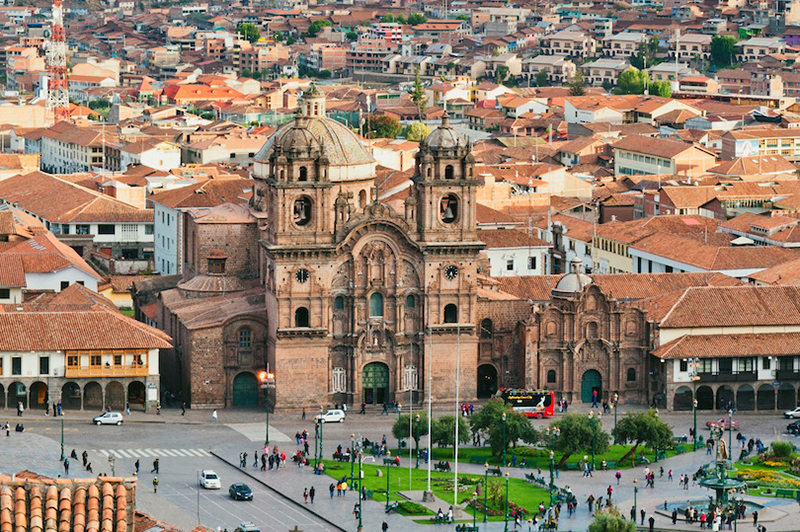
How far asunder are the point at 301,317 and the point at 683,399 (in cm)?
2275

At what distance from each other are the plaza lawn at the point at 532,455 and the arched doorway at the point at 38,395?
817 inches

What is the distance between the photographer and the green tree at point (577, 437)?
422 ft

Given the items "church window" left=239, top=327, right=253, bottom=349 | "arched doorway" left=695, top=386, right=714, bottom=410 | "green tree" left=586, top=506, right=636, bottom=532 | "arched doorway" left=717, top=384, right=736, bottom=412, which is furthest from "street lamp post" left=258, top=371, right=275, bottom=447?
"green tree" left=586, top=506, right=636, bottom=532

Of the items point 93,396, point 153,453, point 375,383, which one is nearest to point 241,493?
point 153,453

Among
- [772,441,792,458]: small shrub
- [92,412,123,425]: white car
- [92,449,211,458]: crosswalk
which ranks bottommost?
[92,412,123,425]: white car

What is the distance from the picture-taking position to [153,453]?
130m

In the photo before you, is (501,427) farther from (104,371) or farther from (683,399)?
(104,371)

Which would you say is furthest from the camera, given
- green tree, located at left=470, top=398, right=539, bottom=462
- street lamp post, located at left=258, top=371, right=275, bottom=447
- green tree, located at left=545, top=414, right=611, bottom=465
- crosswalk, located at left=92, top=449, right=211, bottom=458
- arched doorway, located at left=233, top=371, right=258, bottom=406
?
arched doorway, located at left=233, top=371, right=258, bottom=406

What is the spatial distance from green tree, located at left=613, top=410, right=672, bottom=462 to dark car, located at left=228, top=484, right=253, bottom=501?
21245 mm

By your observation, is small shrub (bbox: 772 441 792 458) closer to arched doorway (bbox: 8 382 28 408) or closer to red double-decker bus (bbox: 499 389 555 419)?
red double-decker bus (bbox: 499 389 555 419)

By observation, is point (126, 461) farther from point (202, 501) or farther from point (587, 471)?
point (587, 471)

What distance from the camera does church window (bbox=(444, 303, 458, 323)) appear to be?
145 meters

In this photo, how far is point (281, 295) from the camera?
14150 cm

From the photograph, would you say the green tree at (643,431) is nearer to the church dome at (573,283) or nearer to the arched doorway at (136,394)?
the church dome at (573,283)
